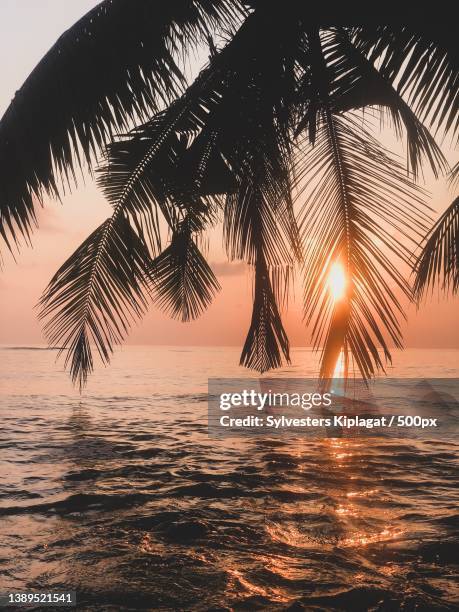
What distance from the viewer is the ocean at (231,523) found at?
2775 mm

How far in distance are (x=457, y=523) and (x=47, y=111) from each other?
4429mm

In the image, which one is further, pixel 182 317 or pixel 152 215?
pixel 182 317

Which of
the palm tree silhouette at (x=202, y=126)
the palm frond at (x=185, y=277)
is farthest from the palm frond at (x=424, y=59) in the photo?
the palm frond at (x=185, y=277)

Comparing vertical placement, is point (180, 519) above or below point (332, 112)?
below

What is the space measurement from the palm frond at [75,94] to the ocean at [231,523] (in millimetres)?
2348

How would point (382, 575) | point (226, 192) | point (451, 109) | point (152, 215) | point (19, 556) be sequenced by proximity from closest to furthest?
point (382, 575) → point (19, 556) → point (451, 109) → point (152, 215) → point (226, 192)

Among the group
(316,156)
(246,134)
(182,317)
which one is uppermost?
(246,134)

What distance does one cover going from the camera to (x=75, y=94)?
4.34 meters

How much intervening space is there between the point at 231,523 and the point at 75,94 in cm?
355

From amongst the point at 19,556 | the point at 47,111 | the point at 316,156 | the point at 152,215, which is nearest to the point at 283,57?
the point at 316,156

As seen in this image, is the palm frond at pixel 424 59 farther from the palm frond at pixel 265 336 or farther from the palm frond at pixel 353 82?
the palm frond at pixel 265 336

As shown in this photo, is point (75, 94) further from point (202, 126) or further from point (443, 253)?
point (443, 253)

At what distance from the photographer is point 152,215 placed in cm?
461

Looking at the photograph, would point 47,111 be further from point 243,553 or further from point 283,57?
point 243,553
